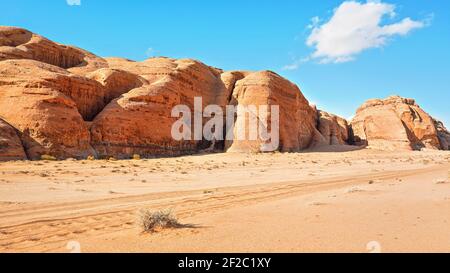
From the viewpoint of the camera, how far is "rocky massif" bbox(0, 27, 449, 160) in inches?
1011

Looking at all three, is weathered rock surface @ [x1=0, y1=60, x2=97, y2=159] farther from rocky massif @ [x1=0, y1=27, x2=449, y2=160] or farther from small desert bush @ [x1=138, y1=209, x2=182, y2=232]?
small desert bush @ [x1=138, y1=209, x2=182, y2=232]

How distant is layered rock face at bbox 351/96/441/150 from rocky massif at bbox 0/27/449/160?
96 cm

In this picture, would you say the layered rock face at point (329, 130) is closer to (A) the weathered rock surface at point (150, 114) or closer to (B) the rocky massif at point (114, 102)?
(B) the rocky massif at point (114, 102)

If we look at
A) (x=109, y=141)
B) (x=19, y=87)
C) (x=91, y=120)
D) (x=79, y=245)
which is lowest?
(x=79, y=245)

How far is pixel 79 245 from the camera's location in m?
4.94

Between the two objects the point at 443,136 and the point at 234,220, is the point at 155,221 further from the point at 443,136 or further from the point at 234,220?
the point at 443,136

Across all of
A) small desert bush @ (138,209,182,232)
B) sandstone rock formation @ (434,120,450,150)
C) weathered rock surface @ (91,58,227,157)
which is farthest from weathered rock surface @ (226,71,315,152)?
sandstone rock formation @ (434,120,450,150)

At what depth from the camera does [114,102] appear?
1270 inches

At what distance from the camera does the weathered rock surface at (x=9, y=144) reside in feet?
71.4

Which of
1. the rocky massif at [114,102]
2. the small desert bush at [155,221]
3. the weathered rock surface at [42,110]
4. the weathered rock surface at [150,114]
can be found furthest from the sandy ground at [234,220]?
the weathered rock surface at [150,114]

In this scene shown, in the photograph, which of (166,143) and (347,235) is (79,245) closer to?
(347,235)
